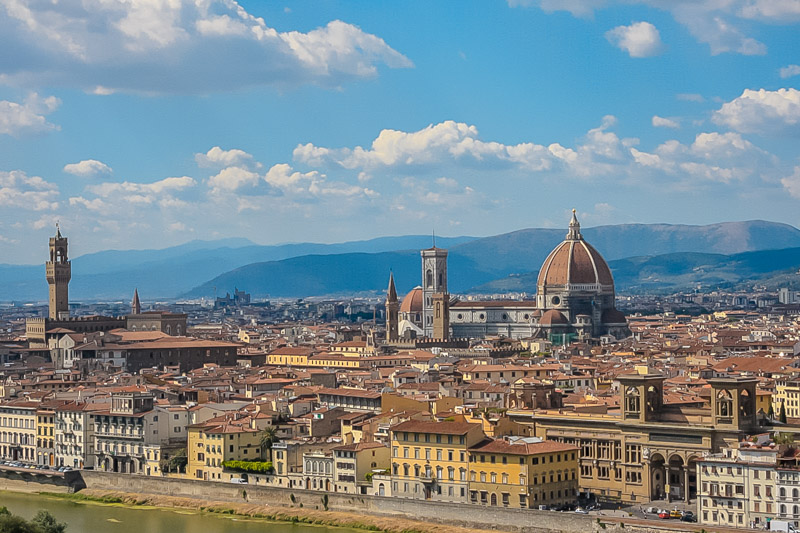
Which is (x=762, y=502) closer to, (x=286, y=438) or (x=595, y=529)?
(x=595, y=529)

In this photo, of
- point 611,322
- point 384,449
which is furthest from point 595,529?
point 611,322

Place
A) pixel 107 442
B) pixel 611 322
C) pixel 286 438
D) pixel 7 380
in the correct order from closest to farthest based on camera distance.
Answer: pixel 286 438 < pixel 107 442 < pixel 7 380 < pixel 611 322

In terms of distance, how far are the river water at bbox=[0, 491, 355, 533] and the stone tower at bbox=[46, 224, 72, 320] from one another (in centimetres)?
6332

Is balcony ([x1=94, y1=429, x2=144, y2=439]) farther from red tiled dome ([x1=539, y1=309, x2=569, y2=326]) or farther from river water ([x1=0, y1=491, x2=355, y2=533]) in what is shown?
red tiled dome ([x1=539, y1=309, x2=569, y2=326])

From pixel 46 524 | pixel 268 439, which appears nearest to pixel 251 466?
pixel 268 439

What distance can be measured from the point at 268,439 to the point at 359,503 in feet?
19.2

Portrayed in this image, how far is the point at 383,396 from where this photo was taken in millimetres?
54188

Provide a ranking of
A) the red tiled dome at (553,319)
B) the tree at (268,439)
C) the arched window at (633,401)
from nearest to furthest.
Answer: the arched window at (633,401), the tree at (268,439), the red tiled dome at (553,319)

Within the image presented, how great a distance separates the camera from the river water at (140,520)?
4378 cm

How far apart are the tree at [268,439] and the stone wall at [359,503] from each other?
1.94 metres

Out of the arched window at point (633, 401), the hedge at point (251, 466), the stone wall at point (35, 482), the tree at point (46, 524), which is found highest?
the arched window at point (633, 401)

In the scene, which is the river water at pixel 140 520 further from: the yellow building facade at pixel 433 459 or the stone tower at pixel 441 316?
the stone tower at pixel 441 316

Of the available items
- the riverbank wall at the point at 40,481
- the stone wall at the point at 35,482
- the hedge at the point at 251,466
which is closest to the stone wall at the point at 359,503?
the riverbank wall at the point at 40,481

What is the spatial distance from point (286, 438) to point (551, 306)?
80312 mm
